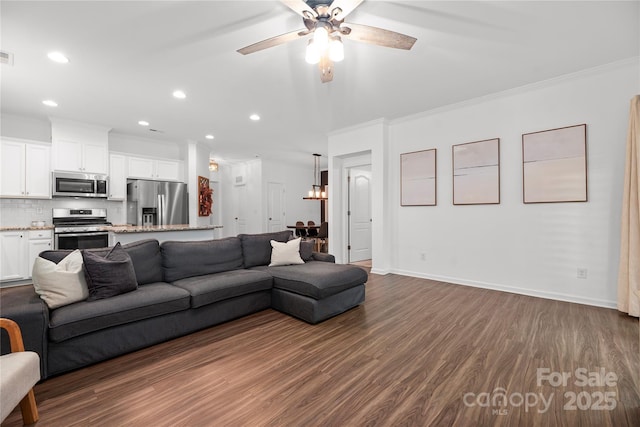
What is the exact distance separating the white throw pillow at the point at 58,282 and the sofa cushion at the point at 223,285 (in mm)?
780

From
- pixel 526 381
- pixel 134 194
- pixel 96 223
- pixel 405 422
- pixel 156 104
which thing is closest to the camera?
pixel 405 422

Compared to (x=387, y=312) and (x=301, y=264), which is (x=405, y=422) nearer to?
(x=387, y=312)

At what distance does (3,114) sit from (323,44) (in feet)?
19.7

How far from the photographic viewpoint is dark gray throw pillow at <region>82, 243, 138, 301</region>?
2.35 m

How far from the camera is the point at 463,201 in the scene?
173 inches

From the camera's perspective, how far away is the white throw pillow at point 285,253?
370cm

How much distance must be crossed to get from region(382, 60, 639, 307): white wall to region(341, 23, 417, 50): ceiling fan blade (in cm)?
257

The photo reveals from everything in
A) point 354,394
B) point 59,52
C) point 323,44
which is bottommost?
point 354,394

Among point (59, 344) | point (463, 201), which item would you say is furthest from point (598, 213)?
point (59, 344)

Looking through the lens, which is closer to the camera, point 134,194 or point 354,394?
point 354,394

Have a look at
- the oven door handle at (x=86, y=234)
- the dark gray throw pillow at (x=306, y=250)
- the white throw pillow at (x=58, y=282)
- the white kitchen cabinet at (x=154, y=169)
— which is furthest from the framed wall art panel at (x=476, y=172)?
the oven door handle at (x=86, y=234)

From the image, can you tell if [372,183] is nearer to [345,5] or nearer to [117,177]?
[345,5]

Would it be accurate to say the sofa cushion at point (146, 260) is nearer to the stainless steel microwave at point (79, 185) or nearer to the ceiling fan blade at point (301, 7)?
the ceiling fan blade at point (301, 7)

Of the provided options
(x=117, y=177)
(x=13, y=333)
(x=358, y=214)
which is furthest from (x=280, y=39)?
(x=117, y=177)
